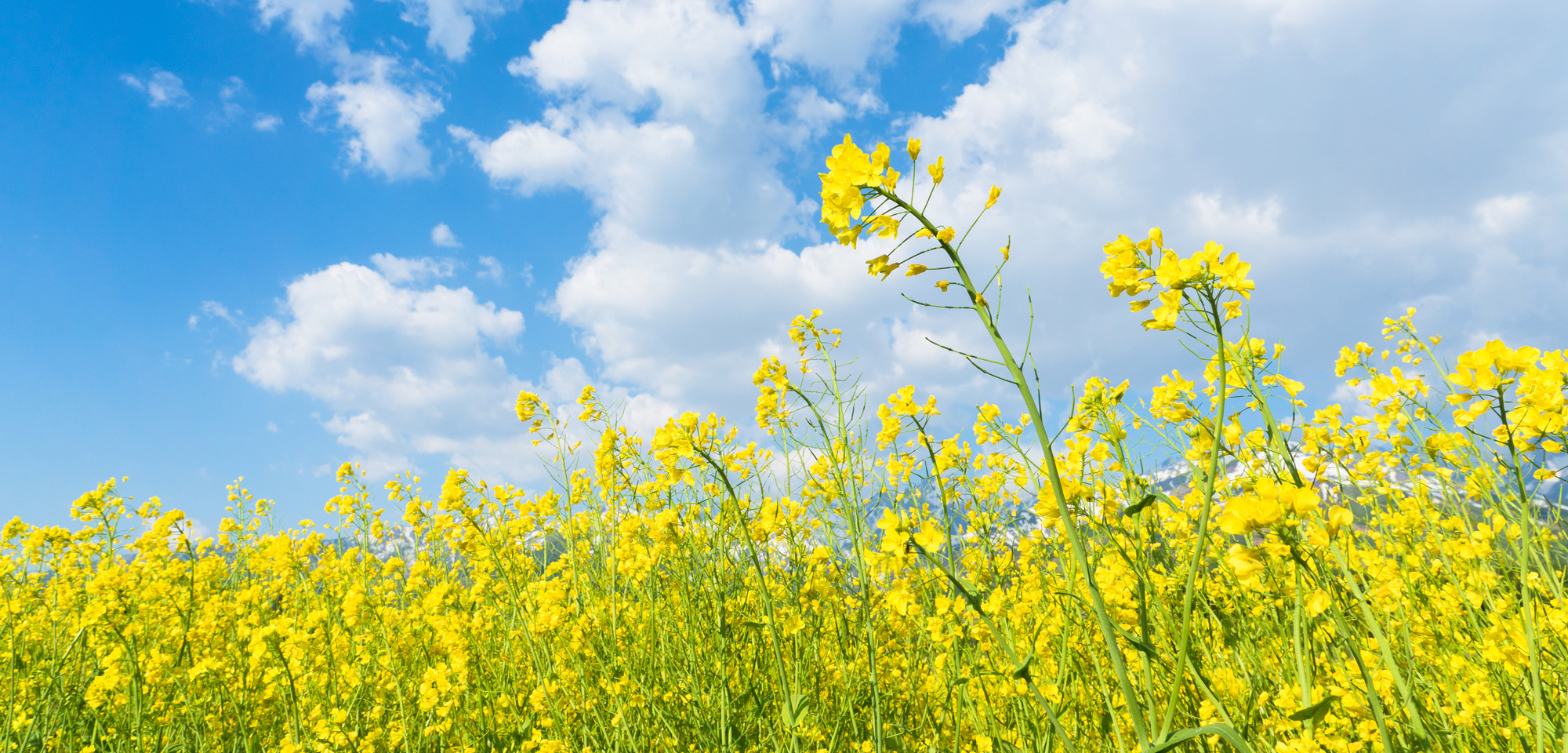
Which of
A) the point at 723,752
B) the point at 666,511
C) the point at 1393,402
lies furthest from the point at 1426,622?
the point at 666,511

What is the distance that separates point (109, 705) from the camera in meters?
2.89

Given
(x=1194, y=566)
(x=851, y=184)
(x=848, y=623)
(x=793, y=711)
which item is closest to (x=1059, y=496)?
(x=1194, y=566)

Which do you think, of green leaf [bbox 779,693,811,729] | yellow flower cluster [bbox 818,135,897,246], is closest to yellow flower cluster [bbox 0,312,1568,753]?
green leaf [bbox 779,693,811,729]

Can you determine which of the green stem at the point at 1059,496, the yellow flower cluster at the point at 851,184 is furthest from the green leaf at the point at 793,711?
the yellow flower cluster at the point at 851,184

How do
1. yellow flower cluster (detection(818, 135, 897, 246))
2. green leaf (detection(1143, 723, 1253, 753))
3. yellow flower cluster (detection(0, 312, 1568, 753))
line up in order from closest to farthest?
green leaf (detection(1143, 723, 1253, 753))
yellow flower cluster (detection(818, 135, 897, 246))
yellow flower cluster (detection(0, 312, 1568, 753))

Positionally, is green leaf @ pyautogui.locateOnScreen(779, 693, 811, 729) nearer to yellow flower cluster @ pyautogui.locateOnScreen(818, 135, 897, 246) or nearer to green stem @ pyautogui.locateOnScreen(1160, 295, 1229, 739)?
green stem @ pyautogui.locateOnScreen(1160, 295, 1229, 739)

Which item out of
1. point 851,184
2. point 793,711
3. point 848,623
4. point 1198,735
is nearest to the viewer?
point 1198,735

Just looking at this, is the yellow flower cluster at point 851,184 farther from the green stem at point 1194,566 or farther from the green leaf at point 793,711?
the green leaf at point 793,711

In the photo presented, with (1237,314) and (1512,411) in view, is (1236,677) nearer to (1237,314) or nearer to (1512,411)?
(1512,411)

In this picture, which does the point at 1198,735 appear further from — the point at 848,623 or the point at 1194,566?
the point at 848,623

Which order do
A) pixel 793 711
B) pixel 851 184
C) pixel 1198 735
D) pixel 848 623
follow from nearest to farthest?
1. pixel 1198 735
2. pixel 851 184
3. pixel 793 711
4. pixel 848 623

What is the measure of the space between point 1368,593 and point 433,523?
339 cm

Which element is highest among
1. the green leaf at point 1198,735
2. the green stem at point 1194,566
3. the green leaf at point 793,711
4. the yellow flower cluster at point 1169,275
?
the yellow flower cluster at point 1169,275

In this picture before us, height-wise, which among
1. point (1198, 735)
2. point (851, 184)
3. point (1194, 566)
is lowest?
point (1198, 735)
